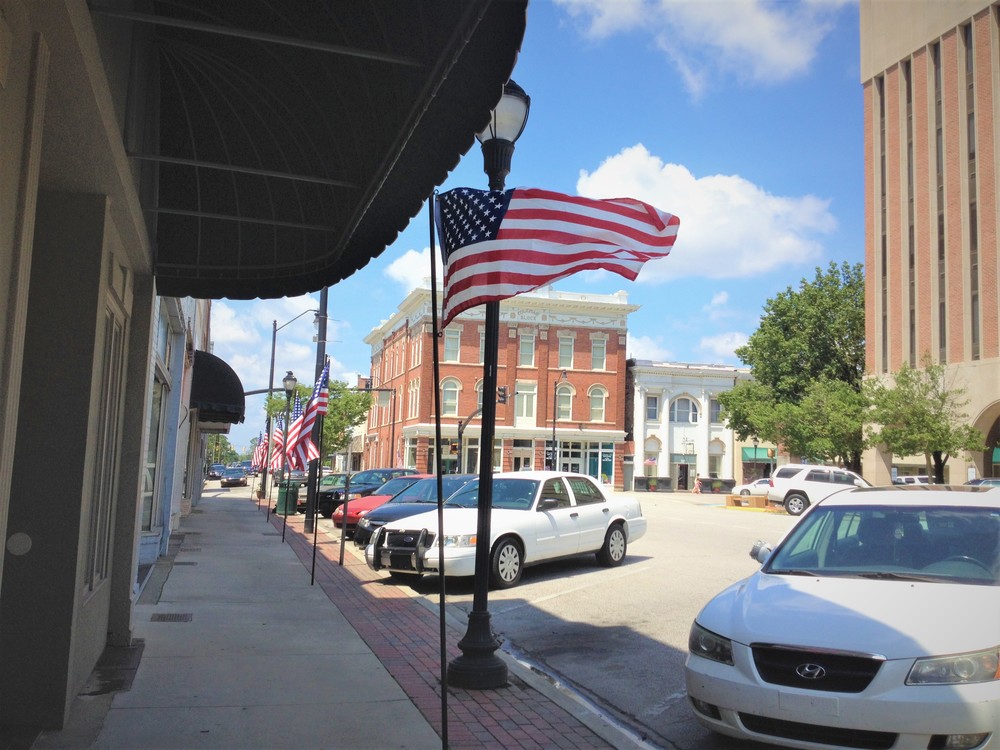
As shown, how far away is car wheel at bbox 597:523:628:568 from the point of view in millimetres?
14266

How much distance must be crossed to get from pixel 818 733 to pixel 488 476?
3315mm

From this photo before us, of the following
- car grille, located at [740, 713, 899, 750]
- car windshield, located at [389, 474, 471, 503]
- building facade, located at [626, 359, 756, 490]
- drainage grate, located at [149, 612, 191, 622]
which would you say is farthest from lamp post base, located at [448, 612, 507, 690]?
building facade, located at [626, 359, 756, 490]

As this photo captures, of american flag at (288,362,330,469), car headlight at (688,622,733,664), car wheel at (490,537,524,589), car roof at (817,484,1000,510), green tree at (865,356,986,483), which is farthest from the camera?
green tree at (865,356,986,483)

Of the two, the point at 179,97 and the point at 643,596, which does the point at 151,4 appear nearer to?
the point at 179,97

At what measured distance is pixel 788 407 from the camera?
46.5m

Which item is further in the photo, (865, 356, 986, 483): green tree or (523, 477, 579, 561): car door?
(865, 356, 986, 483): green tree

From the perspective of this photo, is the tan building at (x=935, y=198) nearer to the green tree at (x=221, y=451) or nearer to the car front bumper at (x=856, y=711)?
the car front bumper at (x=856, y=711)

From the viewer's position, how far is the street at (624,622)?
6613 millimetres

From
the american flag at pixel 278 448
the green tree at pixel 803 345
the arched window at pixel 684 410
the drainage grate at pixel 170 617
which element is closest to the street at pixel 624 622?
the drainage grate at pixel 170 617

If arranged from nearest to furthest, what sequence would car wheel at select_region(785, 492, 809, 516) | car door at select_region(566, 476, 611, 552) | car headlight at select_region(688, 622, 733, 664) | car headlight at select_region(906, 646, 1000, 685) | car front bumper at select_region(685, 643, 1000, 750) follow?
car front bumper at select_region(685, 643, 1000, 750)
car headlight at select_region(906, 646, 1000, 685)
car headlight at select_region(688, 622, 733, 664)
car door at select_region(566, 476, 611, 552)
car wheel at select_region(785, 492, 809, 516)

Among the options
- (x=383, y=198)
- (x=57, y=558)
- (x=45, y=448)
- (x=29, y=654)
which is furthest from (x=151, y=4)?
(x=29, y=654)

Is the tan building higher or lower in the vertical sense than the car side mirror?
higher

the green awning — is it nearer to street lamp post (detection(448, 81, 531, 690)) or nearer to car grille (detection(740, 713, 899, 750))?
street lamp post (detection(448, 81, 531, 690))

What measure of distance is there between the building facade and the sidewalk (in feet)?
189
